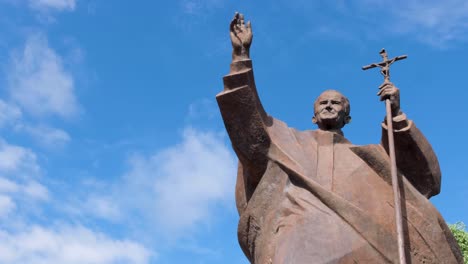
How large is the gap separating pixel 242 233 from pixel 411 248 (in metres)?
1.77

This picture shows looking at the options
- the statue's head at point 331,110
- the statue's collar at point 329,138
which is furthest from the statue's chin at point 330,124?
the statue's collar at point 329,138

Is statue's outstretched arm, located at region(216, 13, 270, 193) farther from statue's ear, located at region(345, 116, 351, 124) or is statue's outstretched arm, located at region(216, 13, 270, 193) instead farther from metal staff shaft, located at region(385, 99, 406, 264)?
metal staff shaft, located at region(385, 99, 406, 264)

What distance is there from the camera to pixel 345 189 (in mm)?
6875

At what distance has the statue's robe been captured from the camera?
6.46 meters

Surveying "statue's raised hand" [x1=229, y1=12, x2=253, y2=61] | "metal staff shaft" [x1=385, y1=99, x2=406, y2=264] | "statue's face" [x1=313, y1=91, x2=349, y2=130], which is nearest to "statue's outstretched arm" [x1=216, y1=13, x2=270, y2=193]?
"statue's raised hand" [x1=229, y1=12, x2=253, y2=61]

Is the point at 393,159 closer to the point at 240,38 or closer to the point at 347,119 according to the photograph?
the point at 347,119

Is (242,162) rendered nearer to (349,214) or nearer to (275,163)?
(275,163)

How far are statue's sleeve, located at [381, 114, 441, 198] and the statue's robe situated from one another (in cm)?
1

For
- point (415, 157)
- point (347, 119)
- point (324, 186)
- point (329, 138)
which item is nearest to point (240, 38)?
point (329, 138)

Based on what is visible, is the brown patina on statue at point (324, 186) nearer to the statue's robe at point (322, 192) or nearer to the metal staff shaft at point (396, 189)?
the statue's robe at point (322, 192)

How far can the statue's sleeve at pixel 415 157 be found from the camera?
7223mm

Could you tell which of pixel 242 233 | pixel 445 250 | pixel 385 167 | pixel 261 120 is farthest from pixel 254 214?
pixel 445 250

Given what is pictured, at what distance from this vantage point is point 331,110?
7.80 m

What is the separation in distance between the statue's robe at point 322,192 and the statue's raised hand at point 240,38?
0.12 m
